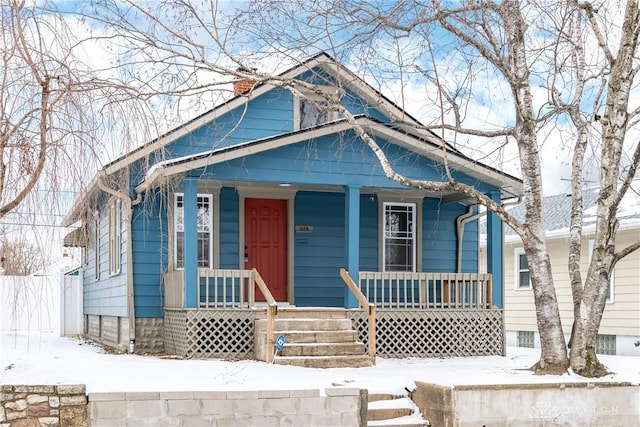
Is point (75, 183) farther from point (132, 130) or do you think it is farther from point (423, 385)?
point (423, 385)

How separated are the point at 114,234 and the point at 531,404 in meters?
9.82

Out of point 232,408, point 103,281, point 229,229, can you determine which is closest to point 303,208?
point 229,229

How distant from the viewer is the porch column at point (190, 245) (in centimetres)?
1342

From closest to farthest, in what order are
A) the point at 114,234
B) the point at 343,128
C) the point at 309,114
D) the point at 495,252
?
the point at 343,128
the point at 495,252
the point at 114,234
the point at 309,114

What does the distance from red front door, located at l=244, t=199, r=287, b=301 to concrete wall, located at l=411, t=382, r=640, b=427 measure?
6.39m

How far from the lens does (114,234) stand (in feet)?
55.2

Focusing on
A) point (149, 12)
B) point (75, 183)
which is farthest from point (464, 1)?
point (75, 183)

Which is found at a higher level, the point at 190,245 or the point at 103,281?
the point at 190,245

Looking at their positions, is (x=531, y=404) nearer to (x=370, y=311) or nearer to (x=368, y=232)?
(x=370, y=311)

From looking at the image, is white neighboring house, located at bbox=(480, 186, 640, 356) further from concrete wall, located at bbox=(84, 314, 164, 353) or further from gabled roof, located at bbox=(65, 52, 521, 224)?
concrete wall, located at bbox=(84, 314, 164, 353)

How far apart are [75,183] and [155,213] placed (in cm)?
702

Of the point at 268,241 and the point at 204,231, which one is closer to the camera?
the point at 204,231

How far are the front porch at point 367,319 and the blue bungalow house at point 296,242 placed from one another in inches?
1.1

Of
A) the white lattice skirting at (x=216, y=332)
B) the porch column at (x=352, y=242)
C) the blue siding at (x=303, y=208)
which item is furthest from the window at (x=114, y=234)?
the porch column at (x=352, y=242)
